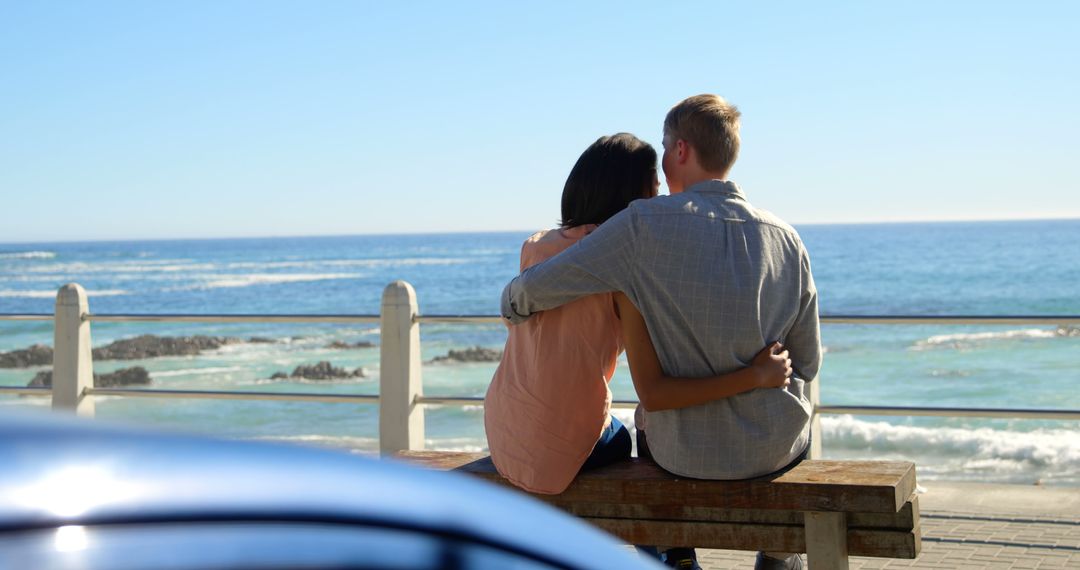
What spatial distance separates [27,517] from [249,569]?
0.46ft

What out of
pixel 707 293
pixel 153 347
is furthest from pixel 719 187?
pixel 153 347

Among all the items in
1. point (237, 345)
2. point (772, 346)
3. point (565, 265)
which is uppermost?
point (565, 265)

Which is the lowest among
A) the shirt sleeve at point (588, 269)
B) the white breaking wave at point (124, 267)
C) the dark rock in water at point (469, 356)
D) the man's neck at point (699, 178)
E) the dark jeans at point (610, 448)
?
the dark rock in water at point (469, 356)

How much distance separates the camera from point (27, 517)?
2.12ft

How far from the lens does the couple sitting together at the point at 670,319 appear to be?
326 cm

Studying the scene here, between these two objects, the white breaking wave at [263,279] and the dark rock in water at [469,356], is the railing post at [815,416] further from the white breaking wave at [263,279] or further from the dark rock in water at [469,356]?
the white breaking wave at [263,279]

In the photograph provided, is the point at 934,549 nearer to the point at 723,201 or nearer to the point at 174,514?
the point at 723,201

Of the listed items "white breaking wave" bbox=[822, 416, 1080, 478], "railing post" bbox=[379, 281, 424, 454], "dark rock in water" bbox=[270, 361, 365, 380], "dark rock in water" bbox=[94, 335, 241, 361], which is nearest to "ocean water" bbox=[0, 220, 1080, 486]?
"white breaking wave" bbox=[822, 416, 1080, 478]

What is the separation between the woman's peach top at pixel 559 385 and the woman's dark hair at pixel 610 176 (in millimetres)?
69

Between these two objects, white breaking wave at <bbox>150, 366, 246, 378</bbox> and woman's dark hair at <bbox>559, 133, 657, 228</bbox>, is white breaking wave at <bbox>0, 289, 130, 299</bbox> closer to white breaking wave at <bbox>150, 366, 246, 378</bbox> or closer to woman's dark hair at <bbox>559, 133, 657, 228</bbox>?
white breaking wave at <bbox>150, 366, 246, 378</bbox>

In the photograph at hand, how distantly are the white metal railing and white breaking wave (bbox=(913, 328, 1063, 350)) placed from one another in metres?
25.0

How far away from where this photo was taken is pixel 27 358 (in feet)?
107

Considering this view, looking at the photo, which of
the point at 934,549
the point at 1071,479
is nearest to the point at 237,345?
the point at 1071,479

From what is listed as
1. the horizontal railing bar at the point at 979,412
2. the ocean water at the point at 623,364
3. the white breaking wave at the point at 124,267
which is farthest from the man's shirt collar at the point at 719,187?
the white breaking wave at the point at 124,267
